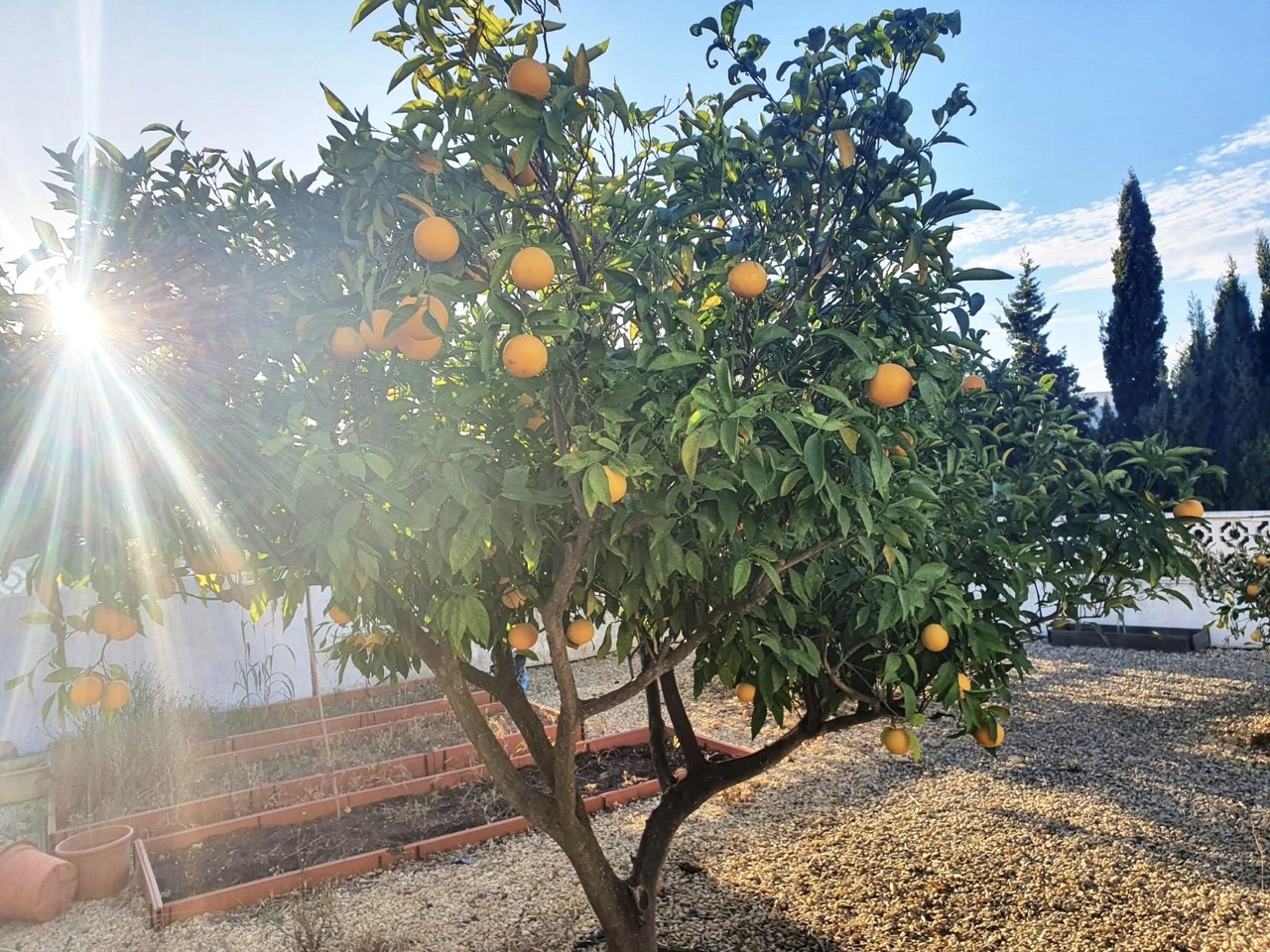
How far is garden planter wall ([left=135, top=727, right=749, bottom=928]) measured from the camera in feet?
9.97

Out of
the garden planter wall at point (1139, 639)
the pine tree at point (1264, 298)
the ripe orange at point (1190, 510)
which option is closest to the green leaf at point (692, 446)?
the ripe orange at point (1190, 510)

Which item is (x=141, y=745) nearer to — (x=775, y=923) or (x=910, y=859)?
(x=775, y=923)

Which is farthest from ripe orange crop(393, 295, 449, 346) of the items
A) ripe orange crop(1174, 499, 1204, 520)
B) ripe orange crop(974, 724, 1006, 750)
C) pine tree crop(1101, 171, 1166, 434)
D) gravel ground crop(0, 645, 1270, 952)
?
pine tree crop(1101, 171, 1166, 434)

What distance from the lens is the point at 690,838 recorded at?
346 cm

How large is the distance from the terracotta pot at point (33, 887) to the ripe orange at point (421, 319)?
9.79 ft

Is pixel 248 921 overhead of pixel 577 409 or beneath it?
beneath

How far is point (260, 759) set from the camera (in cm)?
474

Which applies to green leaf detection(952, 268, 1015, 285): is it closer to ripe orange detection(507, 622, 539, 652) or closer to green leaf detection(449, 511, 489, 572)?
green leaf detection(449, 511, 489, 572)

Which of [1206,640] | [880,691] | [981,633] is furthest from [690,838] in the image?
[1206,640]

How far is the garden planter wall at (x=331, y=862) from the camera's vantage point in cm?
304

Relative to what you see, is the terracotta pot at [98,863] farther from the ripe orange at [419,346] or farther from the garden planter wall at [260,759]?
the ripe orange at [419,346]

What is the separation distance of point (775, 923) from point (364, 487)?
2.18 meters

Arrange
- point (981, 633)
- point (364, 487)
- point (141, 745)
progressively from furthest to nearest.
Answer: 1. point (141, 745)
2. point (981, 633)
3. point (364, 487)

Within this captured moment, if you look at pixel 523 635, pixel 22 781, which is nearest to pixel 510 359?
pixel 523 635
